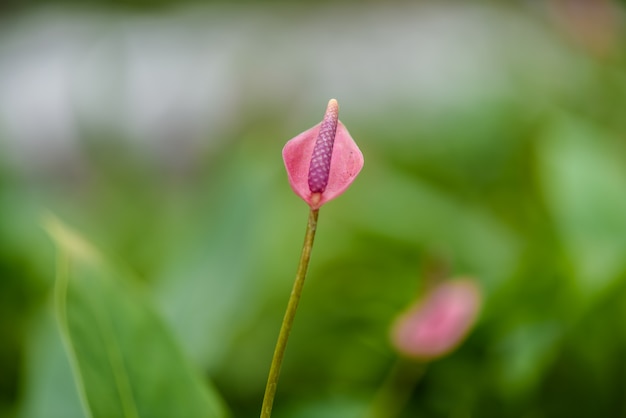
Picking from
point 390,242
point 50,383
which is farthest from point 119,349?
point 390,242

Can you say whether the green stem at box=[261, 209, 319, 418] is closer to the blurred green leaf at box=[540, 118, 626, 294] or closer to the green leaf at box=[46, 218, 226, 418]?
the green leaf at box=[46, 218, 226, 418]

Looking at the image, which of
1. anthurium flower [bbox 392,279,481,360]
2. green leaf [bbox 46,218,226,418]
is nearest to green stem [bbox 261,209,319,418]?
green leaf [bbox 46,218,226,418]

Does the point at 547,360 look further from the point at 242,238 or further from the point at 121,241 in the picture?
the point at 121,241

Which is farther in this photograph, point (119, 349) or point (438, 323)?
point (438, 323)

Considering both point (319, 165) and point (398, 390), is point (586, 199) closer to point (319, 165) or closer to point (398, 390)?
point (398, 390)

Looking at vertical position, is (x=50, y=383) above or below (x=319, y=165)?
below

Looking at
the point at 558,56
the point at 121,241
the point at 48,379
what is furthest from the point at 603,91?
the point at 48,379

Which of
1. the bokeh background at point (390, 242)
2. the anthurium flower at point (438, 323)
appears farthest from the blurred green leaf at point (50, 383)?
the anthurium flower at point (438, 323)
